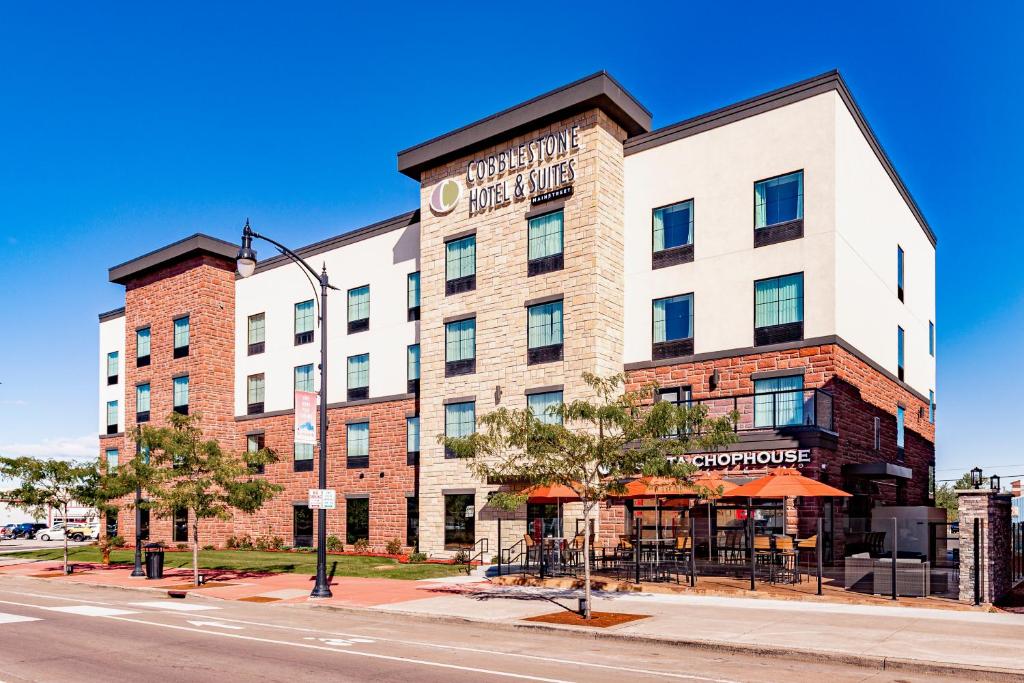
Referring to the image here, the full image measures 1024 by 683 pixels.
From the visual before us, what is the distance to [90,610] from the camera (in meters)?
20.4

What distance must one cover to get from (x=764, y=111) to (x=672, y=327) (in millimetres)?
8034

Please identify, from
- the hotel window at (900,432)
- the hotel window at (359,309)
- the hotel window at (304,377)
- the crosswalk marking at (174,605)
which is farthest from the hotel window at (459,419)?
the hotel window at (900,432)

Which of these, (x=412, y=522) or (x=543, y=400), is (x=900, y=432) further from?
(x=412, y=522)

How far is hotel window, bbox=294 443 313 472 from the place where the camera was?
1686 inches

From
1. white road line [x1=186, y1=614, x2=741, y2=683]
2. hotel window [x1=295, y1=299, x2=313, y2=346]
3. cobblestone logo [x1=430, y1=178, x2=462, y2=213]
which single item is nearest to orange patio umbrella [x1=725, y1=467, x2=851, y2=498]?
white road line [x1=186, y1=614, x2=741, y2=683]

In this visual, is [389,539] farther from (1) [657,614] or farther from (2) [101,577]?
(1) [657,614]

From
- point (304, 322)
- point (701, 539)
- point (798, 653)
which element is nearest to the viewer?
point (798, 653)

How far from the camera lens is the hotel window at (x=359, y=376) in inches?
1625

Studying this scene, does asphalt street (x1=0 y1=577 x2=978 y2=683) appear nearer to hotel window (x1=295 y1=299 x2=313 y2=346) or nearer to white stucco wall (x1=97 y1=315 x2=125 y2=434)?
hotel window (x1=295 y1=299 x2=313 y2=346)

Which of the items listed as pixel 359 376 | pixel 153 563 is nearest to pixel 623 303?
pixel 359 376

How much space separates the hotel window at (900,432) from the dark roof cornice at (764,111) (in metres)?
9.31

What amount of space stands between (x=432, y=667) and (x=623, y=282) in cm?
2201

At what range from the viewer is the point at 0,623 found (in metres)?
17.7

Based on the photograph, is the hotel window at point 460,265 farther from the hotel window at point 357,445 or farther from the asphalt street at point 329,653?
the asphalt street at point 329,653
